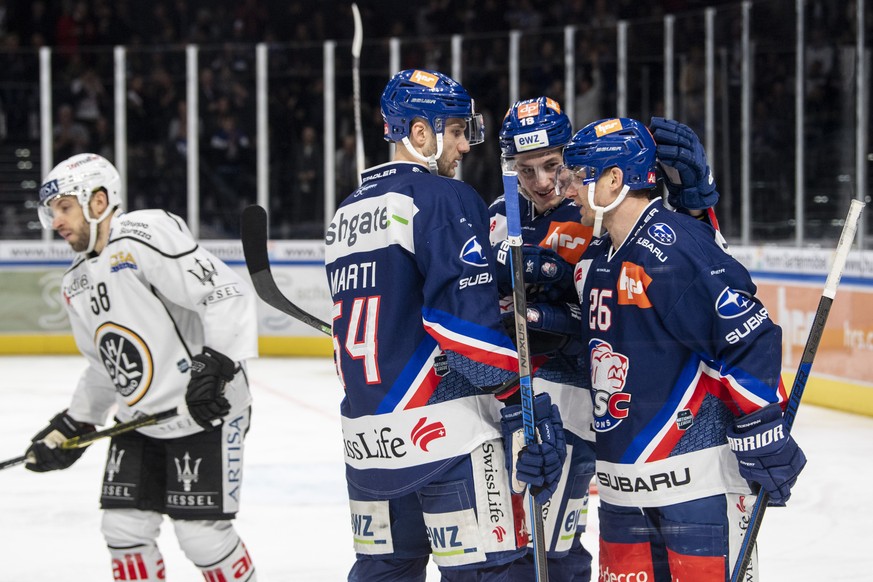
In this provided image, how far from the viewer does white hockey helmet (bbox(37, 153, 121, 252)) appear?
279 cm

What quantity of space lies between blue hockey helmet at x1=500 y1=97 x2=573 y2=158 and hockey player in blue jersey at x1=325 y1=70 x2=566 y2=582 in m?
0.30

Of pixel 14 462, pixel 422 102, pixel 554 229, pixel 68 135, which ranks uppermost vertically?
pixel 422 102

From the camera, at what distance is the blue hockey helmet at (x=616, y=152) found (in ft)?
6.96

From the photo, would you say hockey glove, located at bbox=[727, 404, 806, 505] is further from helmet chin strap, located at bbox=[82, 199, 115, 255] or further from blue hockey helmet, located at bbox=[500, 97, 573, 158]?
helmet chin strap, located at bbox=[82, 199, 115, 255]

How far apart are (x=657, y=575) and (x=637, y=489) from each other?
0.50 feet

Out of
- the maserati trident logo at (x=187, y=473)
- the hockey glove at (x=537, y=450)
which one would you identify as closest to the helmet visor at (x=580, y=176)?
the hockey glove at (x=537, y=450)

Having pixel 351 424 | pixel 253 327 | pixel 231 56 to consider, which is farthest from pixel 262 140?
pixel 351 424

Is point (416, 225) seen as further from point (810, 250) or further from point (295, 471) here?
point (810, 250)

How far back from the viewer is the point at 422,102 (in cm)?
217

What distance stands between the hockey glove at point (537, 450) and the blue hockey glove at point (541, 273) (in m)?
0.33

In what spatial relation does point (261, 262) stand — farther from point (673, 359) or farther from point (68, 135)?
point (68, 135)

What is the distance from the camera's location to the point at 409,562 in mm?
2238

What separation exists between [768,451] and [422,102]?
83 centimetres

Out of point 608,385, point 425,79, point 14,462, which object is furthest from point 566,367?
point 14,462
